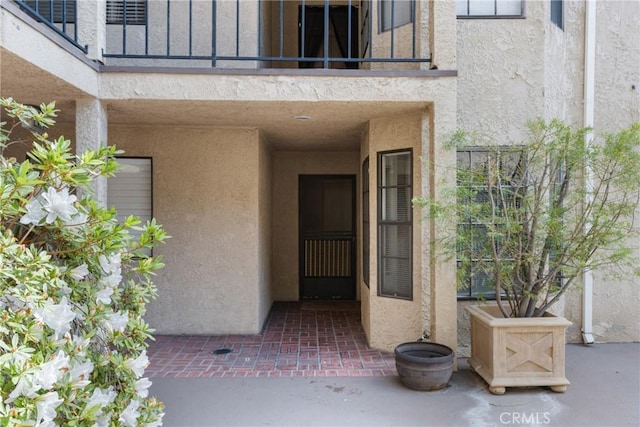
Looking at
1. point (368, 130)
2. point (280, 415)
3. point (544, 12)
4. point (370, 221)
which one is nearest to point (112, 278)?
point (280, 415)

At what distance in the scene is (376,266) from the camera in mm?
5629

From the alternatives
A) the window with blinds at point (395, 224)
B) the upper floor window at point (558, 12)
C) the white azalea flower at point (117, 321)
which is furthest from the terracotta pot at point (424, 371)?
the upper floor window at point (558, 12)

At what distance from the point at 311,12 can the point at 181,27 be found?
3.37 meters

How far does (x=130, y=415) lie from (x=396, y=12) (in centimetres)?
548

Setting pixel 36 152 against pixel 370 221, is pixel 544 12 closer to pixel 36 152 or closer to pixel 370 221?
pixel 370 221

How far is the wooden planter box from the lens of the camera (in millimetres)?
4203

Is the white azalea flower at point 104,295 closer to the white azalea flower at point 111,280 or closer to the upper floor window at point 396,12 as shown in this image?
the white azalea flower at point 111,280

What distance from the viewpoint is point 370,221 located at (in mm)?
5707

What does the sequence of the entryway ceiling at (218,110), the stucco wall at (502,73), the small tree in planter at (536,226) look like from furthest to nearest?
the stucco wall at (502,73)
the small tree in planter at (536,226)
the entryway ceiling at (218,110)

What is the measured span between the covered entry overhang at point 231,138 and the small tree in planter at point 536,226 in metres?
0.49

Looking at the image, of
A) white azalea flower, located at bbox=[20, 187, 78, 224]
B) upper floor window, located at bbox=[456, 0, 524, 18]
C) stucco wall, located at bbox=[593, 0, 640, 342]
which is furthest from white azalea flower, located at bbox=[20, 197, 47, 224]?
stucco wall, located at bbox=[593, 0, 640, 342]

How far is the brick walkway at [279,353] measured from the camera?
4.78m
